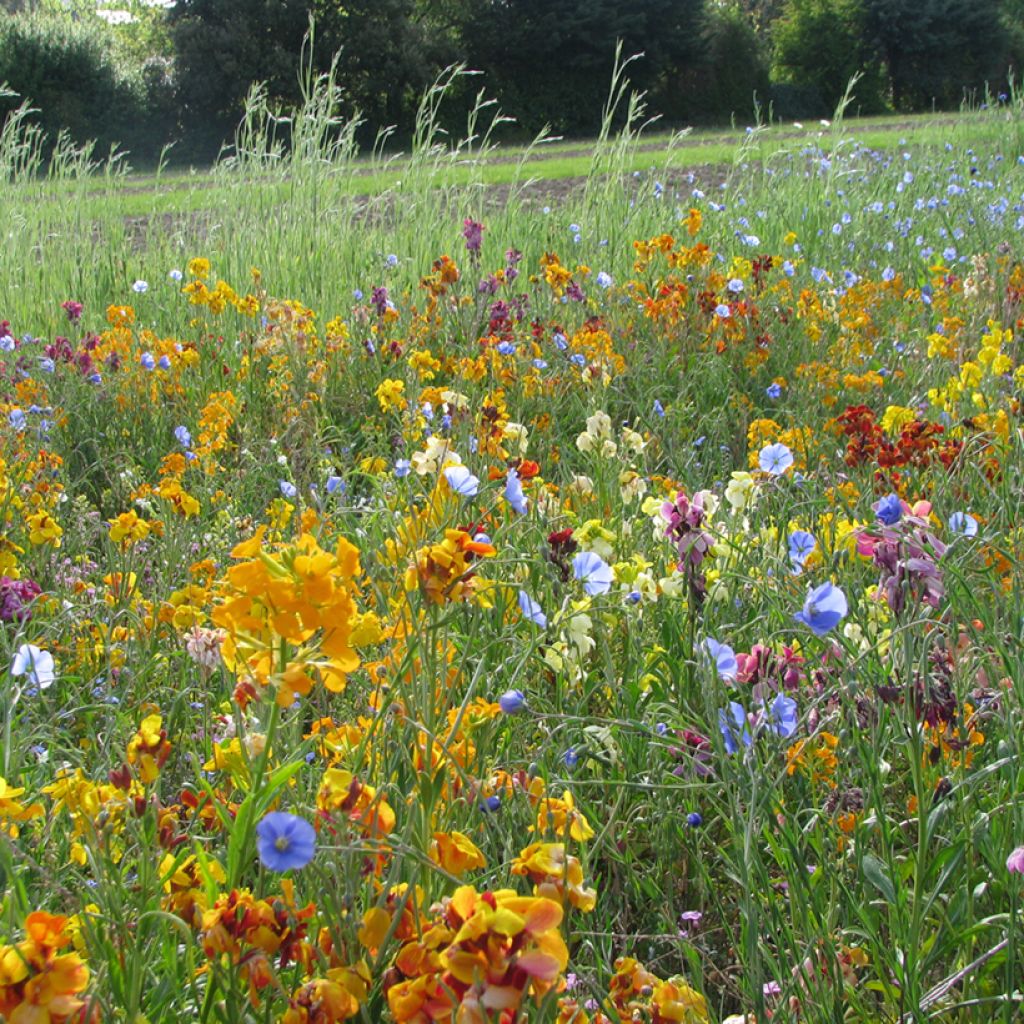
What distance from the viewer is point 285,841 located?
0.83 meters

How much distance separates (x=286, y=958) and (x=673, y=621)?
110 cm

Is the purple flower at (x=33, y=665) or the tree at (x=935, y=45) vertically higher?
the tree at (x=935, y=45)

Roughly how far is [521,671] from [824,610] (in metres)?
0.58

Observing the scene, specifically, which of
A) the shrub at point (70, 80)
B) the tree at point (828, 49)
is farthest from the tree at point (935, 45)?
the shrub at point (70, 80)

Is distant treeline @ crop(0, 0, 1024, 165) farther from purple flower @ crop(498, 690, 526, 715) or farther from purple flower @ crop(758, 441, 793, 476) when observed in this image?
purple flower @ crop(498, 690, 526, 715)

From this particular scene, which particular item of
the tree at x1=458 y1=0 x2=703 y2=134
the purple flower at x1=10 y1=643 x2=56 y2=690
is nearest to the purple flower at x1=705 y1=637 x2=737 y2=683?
the purple flower at x1=10 y1=643 x2=56 y2=690

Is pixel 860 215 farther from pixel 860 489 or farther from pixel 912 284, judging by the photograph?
pixel 860 489

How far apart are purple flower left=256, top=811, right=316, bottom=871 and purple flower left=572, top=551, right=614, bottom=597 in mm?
982

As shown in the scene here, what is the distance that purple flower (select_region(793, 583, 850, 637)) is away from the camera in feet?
4.37

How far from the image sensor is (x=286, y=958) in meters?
0.95

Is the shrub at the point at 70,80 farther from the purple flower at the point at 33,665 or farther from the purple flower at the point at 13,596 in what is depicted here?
the purple flower at the point at 33,665

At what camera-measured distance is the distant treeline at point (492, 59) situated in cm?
2084

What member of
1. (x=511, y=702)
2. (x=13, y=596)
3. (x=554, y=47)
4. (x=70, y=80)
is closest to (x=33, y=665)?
(x=13, y=596)

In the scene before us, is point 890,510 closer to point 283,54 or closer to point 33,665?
point 33,665
